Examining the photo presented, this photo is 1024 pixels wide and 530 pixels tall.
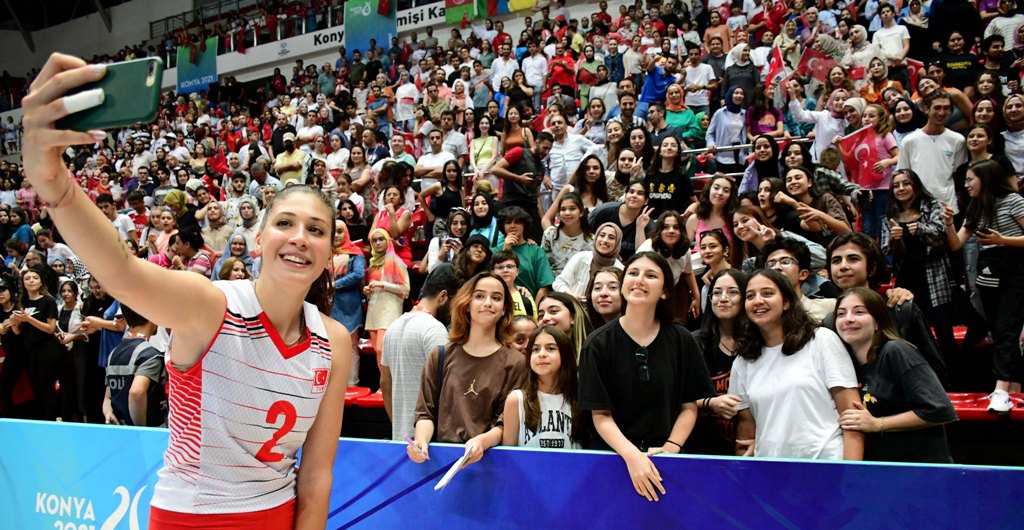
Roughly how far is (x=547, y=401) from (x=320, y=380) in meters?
1.81

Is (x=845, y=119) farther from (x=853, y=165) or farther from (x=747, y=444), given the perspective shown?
(x=747, y=444)

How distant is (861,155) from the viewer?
752 centimetres

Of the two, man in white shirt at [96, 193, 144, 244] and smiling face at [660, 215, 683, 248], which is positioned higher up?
man in white shirt at [96, 193, 144, 244]

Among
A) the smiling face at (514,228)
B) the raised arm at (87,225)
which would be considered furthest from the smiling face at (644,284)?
the smiling face at (514,228)

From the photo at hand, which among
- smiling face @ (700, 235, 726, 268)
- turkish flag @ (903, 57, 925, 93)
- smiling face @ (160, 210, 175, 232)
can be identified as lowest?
smiling face @ (700, 235, 726, 268)

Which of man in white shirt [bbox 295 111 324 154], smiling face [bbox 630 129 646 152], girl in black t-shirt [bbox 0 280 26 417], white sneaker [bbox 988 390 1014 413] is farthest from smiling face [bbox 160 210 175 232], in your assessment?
white sneaker [bbox 988 390 1014 413]

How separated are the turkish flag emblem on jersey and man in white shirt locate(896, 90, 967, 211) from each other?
6.19 m

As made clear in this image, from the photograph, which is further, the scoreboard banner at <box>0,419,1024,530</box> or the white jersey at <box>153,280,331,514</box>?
the scoreboard banner at <box>0,419,1024,530</box>

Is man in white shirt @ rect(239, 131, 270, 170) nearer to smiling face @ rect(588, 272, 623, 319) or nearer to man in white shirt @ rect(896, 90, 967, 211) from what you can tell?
smiling face @ rect(588, 272, 623, 319)

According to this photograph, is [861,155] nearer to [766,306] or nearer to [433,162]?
[766,306]

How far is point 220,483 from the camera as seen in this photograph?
1873 mm

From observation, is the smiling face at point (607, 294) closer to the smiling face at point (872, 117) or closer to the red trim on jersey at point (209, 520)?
the red trim on jersey at point (209, 520)

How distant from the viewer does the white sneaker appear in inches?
176

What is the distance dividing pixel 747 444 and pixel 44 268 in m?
8.07
